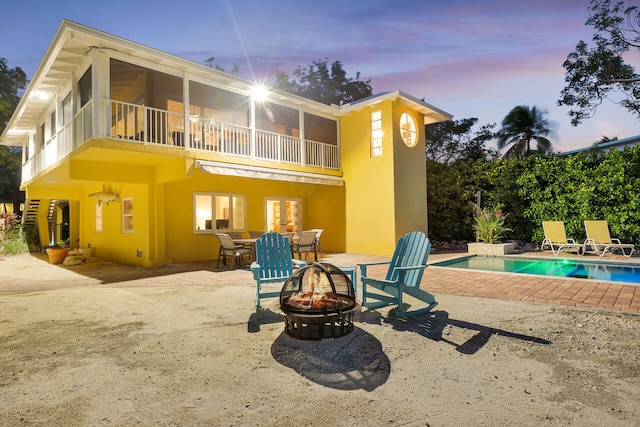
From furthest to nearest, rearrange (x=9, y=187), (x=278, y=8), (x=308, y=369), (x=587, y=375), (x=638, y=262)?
1. (x=9, y=187)
2. (x=278, y=8)
3. (x=638, y=262)
4. (x=308, y=369)
5. (x=587, y=375)

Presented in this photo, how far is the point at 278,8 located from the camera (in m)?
13.1

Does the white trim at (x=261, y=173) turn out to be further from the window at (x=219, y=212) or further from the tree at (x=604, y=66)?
the tree at (x=604, y=66)

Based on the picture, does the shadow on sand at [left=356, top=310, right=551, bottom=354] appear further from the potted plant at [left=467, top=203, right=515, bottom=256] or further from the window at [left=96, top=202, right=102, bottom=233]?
the window at [left=96, top=202, right=102, bottom=233]

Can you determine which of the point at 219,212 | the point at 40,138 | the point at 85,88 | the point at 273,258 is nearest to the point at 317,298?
the point at 273,258

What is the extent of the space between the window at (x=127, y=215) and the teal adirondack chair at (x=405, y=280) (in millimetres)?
9153

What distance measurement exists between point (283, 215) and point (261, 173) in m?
3.77

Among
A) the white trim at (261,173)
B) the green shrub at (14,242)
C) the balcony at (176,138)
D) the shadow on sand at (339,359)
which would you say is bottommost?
the shadow on sand at (339,359)

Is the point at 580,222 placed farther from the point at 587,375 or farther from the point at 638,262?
the point at 587,375

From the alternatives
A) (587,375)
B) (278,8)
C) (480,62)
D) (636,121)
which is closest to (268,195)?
(278,8)

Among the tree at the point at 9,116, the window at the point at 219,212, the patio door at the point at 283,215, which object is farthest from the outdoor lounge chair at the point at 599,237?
the tree at the point at 9,116

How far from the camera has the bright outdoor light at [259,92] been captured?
10.6 metres

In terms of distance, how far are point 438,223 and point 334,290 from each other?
1167 cm

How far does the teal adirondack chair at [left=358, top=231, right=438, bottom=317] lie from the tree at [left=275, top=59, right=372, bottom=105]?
74.4 ft

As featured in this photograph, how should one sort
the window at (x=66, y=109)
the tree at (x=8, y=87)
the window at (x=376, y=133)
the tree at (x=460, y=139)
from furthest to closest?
the tree at (x=8, y=87) → the tree at (x=460, y=139) → the window at (x=376, y=133) → the window at (x=66, y=109)
